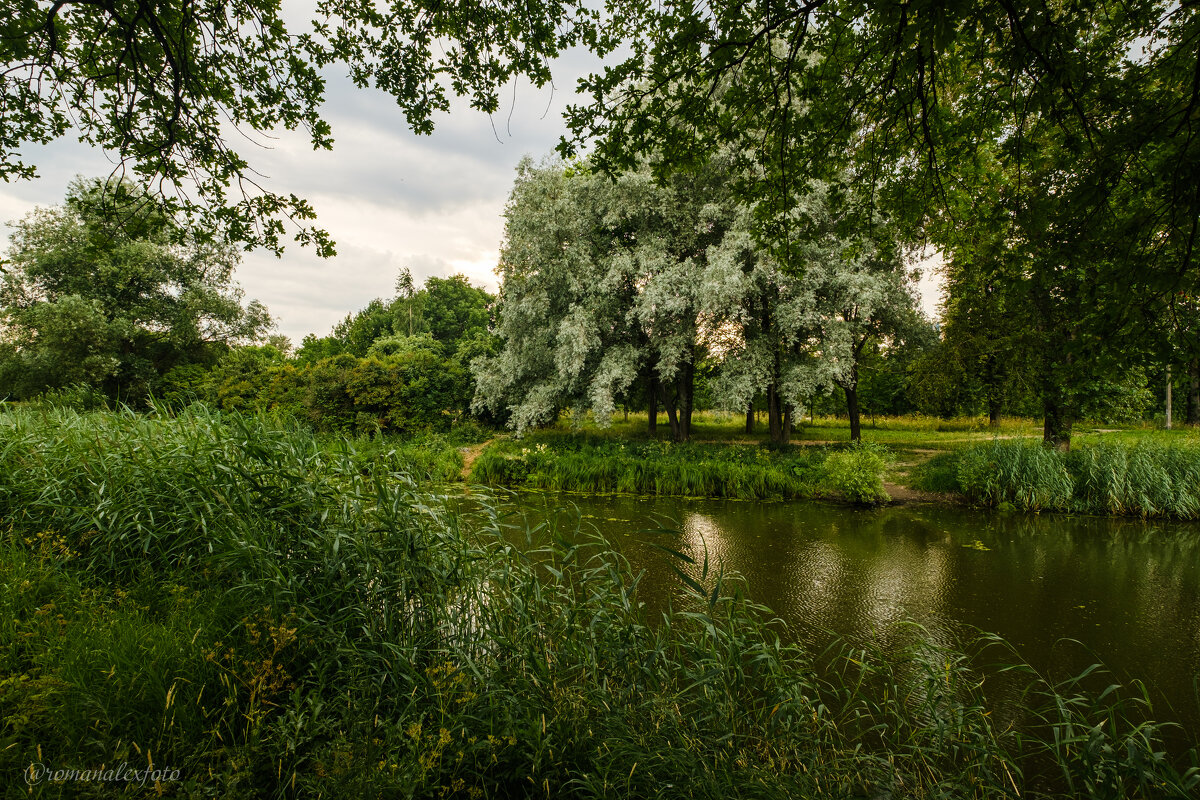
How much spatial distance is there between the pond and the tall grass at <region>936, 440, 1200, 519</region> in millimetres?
431

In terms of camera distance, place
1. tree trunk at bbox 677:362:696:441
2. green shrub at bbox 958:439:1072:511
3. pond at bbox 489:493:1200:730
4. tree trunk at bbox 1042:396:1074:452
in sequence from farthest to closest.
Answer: tree trunk at bbox 677:362:696:441 < tree trunk at bbox 1042:396:1074:452 < green shrub at bbox 958:439:1072:511 < pond at bbox 489:493:1200:730

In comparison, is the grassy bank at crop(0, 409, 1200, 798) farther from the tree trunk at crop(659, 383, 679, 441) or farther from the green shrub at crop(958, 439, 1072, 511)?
the tree trunk at crop(659, 383, 679, 441)

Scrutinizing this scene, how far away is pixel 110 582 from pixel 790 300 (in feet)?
39.3

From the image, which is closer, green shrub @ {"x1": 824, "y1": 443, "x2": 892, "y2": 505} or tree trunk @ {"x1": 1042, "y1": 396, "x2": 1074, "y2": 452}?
green shrub @ {"x1": 824, "y1": 443, "x2": 892, "y2": 505}

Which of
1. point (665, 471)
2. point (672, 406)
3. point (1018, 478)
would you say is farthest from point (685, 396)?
point (1018, 478)

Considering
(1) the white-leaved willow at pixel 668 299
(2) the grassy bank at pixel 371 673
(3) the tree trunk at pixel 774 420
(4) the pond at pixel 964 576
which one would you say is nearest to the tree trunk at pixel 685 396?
(1) the white-leaved willow at pixel 668 299

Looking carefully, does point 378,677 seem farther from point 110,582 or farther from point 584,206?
point 584,206

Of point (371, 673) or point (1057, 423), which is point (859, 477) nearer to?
point (1057, 423)

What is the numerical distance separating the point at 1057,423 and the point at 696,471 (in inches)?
314

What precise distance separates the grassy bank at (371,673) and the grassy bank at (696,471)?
6.34 metres

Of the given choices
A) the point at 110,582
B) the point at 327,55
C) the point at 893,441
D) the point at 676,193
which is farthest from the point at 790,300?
the point at 110,582

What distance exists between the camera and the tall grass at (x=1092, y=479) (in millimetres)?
8438

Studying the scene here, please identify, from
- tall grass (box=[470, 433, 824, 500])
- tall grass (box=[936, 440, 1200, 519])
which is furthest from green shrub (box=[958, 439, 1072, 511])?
tall grass (box=[470, 433, 824, 500])

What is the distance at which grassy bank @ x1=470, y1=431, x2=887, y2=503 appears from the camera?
9930 millimetres
